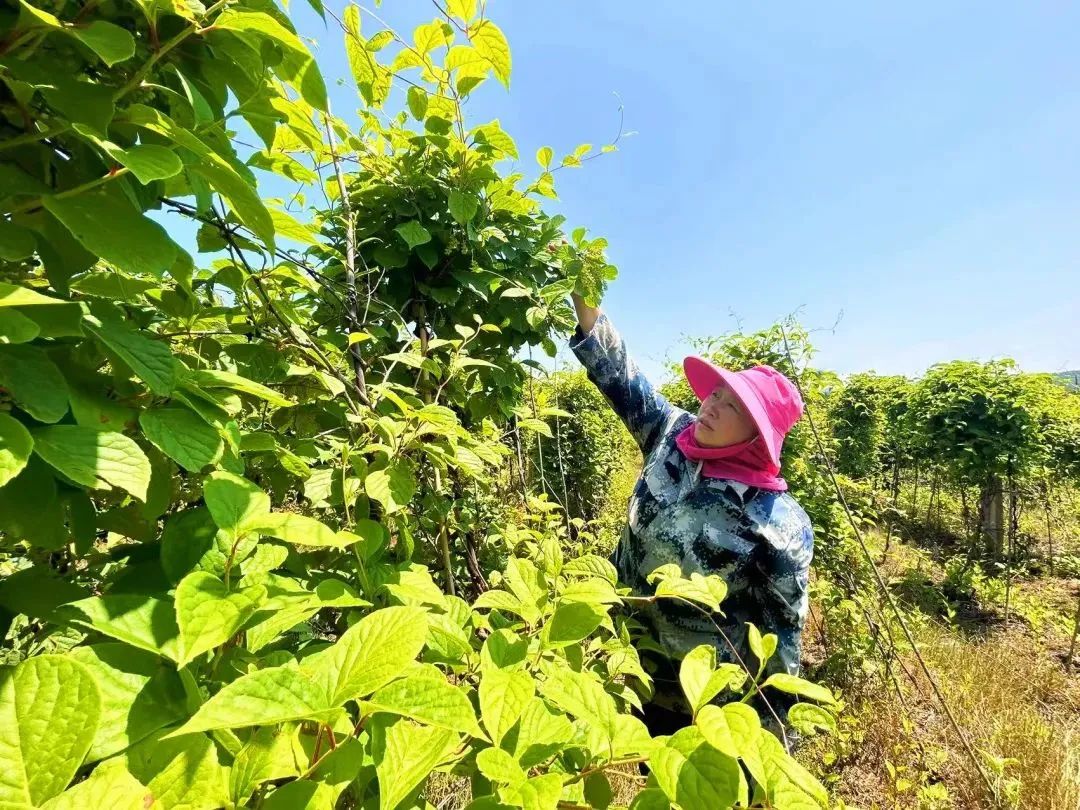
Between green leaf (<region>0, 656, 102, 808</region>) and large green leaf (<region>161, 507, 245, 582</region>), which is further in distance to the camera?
large green leaf (<region>161, 507, 245, 582</region>)

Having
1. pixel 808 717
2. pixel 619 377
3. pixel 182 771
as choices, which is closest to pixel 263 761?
pixel 182 771

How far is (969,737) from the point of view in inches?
142

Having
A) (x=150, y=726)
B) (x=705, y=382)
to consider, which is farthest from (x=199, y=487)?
(x=705, y=382)

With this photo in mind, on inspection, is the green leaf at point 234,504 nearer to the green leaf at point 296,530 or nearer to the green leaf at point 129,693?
the green leaf at point 296,530

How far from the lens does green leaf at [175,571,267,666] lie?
41 centimetres

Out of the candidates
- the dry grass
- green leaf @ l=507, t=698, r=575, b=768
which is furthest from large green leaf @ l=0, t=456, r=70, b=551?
the dry grass

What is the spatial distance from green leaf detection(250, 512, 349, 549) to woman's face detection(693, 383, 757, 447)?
2.05 m

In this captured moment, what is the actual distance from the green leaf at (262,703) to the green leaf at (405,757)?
9cm

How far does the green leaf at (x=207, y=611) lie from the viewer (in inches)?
16.0

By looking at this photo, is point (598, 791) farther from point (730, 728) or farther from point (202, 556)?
point (202, 556)

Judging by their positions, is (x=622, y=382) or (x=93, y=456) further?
(x=622, y=382)

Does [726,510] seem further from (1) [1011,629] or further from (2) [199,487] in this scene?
(1) [1011,629]

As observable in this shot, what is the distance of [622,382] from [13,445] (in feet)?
8.18

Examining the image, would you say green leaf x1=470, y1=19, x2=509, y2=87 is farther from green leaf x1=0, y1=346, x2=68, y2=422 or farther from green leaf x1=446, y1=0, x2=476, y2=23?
green leaf x1=0, y1=346, x2=68, y2=422
